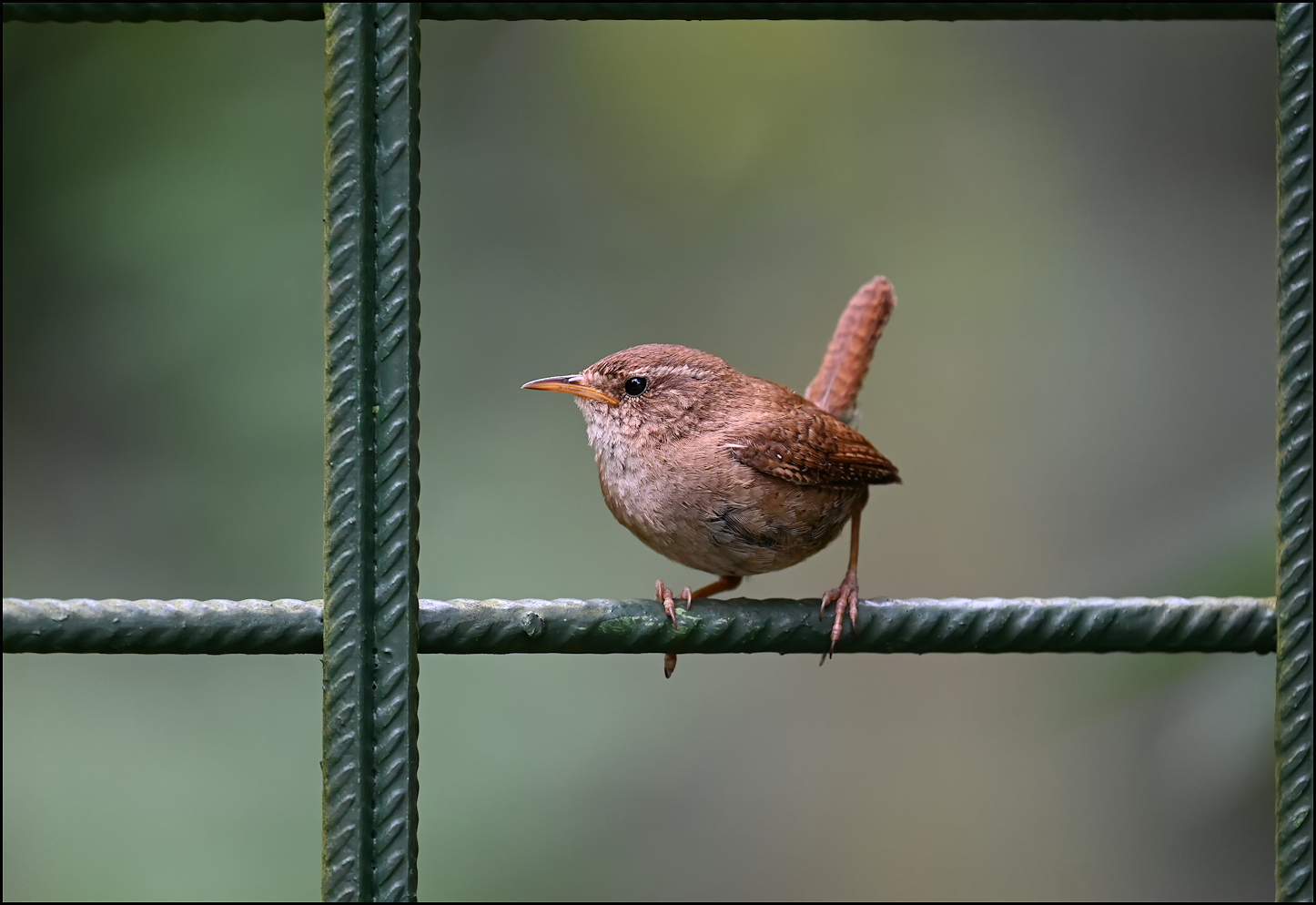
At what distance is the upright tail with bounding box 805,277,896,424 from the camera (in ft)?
9.69

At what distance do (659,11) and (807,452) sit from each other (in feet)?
3.10

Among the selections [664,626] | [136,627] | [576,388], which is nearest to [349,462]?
[136,627]

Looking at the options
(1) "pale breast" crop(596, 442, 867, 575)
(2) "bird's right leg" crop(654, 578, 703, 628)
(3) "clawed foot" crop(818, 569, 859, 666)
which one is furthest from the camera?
(1) "pale breast" crop(596, 442, 867, 575)

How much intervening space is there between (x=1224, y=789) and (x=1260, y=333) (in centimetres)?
222

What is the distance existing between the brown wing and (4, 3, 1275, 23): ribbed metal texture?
85 cm

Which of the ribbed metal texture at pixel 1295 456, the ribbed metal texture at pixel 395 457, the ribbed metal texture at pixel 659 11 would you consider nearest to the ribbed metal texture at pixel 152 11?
the ribbed metal texture at pixel 659 11

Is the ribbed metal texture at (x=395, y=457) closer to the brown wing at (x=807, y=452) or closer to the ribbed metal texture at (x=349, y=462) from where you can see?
the ribbed metal texture at (x=349, y=462)

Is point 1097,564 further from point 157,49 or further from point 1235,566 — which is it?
point 157,49

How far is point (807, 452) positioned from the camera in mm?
2412

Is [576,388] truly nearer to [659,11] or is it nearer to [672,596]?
[672,596]

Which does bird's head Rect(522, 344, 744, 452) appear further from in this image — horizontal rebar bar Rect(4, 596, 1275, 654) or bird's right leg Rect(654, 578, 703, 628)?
horizontal rebar bar Rect(4, 596, 1275, 654)

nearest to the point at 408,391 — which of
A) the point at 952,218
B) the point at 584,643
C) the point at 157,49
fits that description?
the point at 584,643

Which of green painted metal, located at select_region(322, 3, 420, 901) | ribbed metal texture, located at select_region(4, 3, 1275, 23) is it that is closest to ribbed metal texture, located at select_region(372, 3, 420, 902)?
green painted metal, located at select_region(322, 3, 420, 901)

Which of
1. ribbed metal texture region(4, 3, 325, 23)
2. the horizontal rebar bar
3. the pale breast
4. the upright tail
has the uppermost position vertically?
ribbed metal texture region(4, 3, 325, 23)
